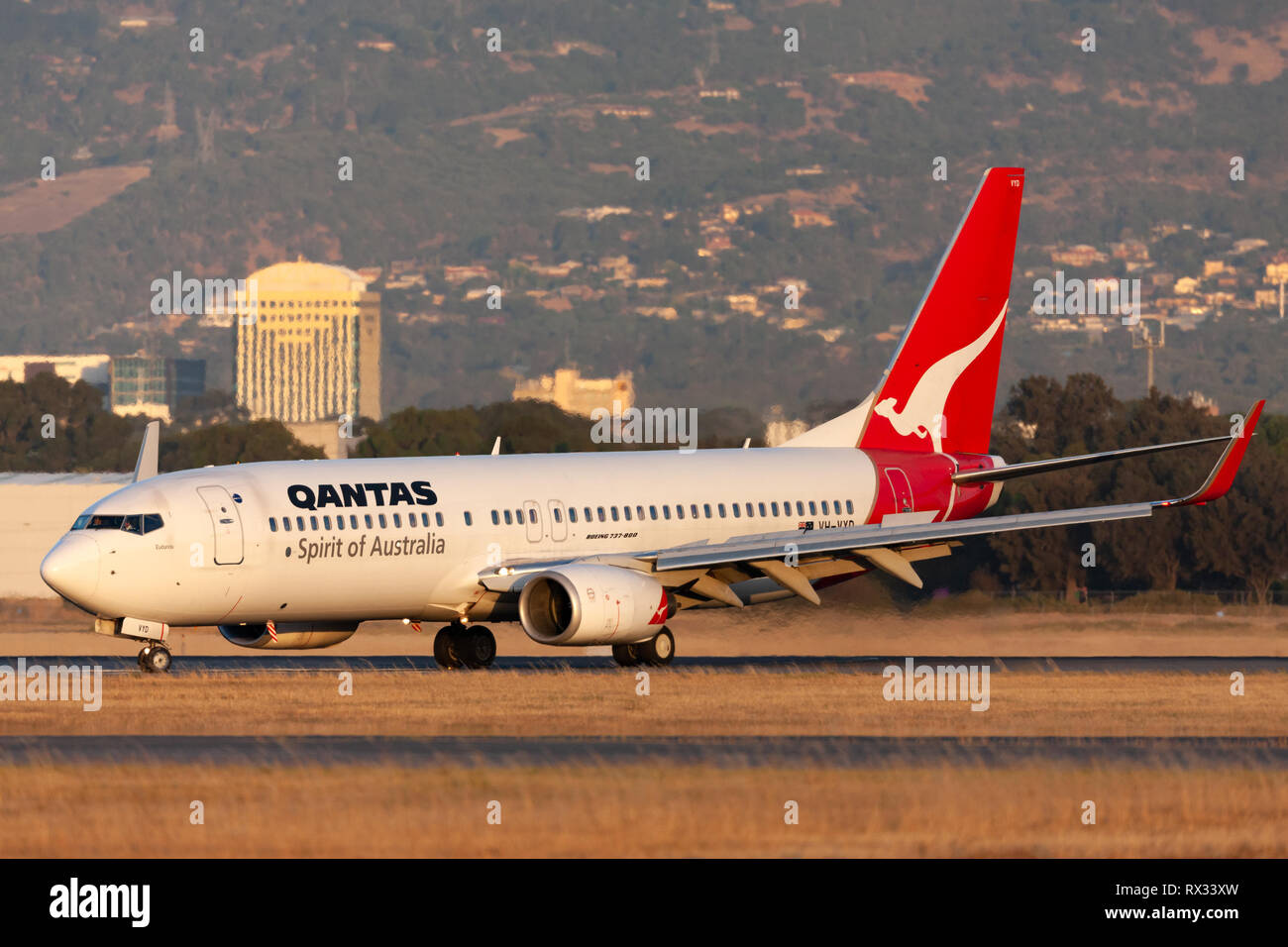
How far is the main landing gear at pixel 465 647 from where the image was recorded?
46.9 meters

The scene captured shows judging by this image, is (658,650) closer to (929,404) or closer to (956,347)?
(929,404)

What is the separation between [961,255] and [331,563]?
1819 cm

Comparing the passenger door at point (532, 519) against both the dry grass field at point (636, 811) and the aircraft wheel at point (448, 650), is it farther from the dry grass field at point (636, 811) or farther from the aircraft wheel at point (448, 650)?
the dry grass field at point (636, 811)

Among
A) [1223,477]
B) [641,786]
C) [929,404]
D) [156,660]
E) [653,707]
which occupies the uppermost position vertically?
[929,404]

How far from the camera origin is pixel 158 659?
4319 cm

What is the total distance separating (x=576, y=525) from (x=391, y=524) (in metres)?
4.39

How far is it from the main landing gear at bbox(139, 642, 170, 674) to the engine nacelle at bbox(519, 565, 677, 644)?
259 inches

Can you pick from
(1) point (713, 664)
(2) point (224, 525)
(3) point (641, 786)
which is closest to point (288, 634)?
(2) point (224, 525)

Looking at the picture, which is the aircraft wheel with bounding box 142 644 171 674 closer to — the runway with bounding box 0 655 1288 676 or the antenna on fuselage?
the runway with bounding box 0 655 1288 676

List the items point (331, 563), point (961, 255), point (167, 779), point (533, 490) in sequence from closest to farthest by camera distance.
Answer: point (167, 779) → point (331, 563) → point (533, 490) → point (961, 255)

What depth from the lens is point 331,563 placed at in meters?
43.0

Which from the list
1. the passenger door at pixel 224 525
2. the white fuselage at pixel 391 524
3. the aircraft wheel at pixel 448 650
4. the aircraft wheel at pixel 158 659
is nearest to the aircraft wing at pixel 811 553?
the white fuselage at pixel 391 524
